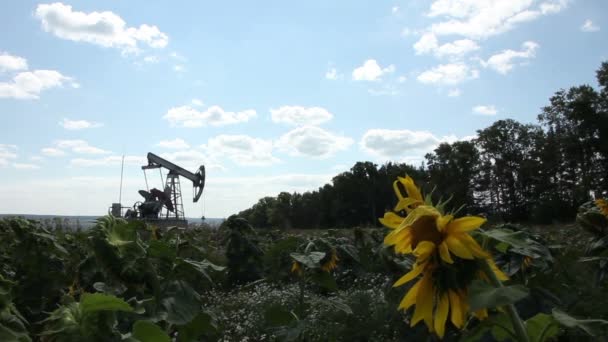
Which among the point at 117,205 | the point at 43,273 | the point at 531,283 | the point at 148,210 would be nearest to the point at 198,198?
the point at 148,210

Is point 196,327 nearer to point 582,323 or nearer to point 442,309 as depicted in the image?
point 442,309

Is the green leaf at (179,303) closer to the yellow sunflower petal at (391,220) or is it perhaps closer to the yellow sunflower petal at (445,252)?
the yellow sunflower petal at (391,220)

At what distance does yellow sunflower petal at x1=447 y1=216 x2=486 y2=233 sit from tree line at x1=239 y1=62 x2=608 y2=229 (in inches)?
1140

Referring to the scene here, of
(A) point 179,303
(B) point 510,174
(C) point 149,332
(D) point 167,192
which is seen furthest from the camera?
(B) point 510,174

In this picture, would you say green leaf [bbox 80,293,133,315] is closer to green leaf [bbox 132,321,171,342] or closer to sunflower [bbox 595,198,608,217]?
green leaf [bbox 132,321,171,342]

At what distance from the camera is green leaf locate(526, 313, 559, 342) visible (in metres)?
0.94

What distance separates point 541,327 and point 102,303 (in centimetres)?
85

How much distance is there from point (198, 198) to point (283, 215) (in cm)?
2939

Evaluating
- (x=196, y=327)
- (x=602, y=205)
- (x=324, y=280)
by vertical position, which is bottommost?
(x=196, y=327)

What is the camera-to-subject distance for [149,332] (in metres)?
1.14

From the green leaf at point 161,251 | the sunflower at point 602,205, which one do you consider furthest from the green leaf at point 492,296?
the sunflower at point 602,205

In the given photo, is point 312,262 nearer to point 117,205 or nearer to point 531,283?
point 531,283

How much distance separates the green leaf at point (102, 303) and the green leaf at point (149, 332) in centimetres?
11

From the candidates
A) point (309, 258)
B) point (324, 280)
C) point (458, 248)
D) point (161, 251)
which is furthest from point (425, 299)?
point (324, 280)
